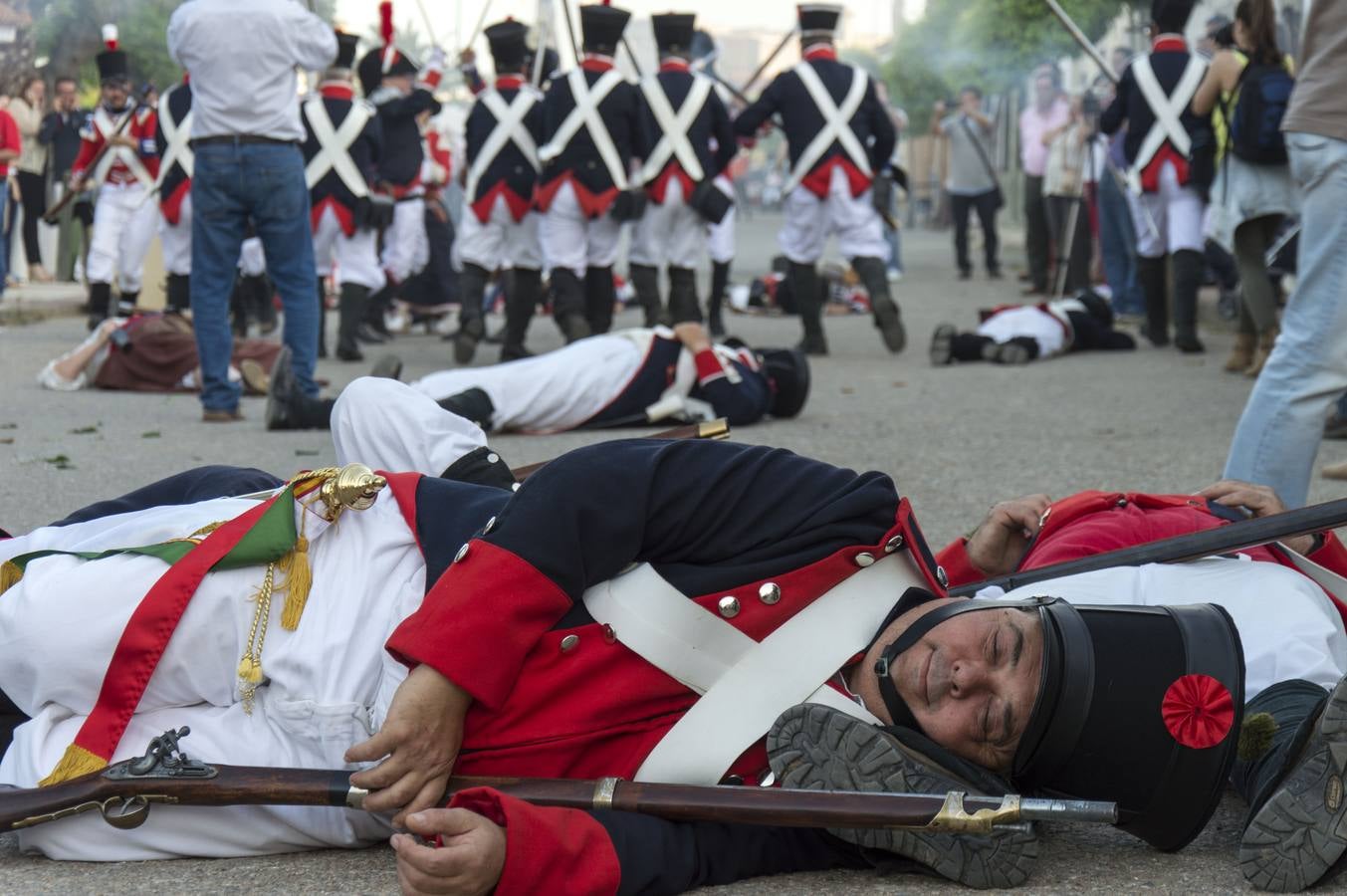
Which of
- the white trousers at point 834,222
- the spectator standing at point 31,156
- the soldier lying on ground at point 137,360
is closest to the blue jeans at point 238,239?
the soldier lying on ground at point 137,360

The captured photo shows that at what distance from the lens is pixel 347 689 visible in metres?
2.63

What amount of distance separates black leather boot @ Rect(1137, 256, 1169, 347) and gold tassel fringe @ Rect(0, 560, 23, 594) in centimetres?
908

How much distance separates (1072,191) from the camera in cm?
1450

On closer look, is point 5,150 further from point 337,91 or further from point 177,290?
point 337,91

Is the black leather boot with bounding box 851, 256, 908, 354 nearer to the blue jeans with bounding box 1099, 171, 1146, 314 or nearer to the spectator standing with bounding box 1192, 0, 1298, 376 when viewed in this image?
the spectator standing with bounding box 1192, 0, 1298, 376

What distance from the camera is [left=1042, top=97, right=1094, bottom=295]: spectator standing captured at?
1422 cm

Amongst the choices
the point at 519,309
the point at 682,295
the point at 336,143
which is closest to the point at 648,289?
the point at 682,295

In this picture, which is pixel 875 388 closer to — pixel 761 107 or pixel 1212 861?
pixel 761 107

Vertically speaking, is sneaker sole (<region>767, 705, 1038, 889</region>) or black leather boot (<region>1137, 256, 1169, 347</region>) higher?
sneaker sole (<region>767, 705, 1038, 889</region>)

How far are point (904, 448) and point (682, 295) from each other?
13.5 ft

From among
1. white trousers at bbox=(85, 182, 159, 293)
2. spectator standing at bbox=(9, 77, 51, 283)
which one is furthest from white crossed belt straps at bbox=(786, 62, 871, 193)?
→ spectator standing at bbox=(9, 77, 51, 283)

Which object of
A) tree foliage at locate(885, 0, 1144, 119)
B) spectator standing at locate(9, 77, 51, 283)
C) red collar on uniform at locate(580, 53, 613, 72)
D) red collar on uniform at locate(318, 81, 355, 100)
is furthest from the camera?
tree foliage at locate(885, 0, 1144, 119)

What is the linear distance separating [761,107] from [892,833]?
27.4 feet

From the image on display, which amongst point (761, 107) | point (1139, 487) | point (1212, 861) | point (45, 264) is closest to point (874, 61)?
point (45, 264)
